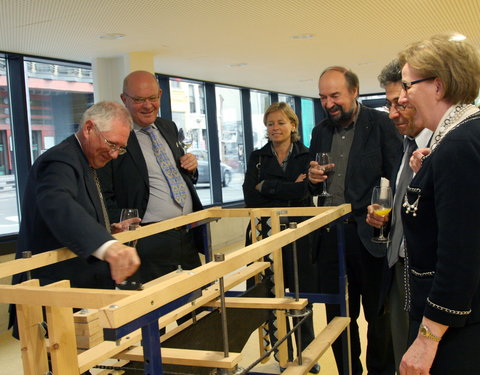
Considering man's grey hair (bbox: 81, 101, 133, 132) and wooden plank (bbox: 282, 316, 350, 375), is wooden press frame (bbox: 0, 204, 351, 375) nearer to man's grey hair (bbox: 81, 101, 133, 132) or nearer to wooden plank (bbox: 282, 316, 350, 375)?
wooden plank (bbox: 282, 316, 350, 375)

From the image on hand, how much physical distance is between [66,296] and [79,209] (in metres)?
0.46

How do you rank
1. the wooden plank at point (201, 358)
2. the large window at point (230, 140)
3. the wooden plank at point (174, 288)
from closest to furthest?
the wooden plank at point (174, 288) → the wooden plank at point (201, 358) → the large window at point (230, 140)

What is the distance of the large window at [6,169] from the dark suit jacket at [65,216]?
A: 3951mm

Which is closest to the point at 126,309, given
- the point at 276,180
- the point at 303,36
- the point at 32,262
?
the point at 32,262

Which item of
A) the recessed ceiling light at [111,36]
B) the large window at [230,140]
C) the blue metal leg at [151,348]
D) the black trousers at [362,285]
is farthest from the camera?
the large window at [230,140]

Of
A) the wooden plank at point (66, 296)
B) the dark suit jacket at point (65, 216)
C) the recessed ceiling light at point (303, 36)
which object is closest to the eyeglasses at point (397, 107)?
the dark suit jacket at point (65, 216)

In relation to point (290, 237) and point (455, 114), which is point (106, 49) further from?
point (455, 114)

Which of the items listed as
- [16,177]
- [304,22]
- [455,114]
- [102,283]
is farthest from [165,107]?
[455,114]

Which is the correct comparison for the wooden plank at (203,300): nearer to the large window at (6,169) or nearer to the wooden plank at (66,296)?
the wooden plank at (66,296)

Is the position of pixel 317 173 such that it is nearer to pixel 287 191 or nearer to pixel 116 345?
pixel 287 191

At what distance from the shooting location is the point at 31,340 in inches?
64.4

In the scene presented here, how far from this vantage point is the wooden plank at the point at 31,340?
5.33ft

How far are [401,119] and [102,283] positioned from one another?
4.24 feet

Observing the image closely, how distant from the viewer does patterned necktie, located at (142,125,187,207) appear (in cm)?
293
